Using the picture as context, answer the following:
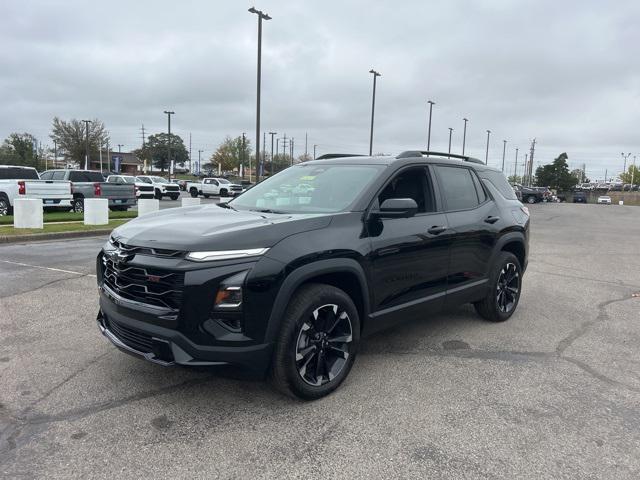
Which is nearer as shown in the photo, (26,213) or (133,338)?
(133,338)

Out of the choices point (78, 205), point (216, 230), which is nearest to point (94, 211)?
point (78, 205)

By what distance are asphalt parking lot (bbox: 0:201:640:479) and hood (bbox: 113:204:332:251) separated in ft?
3.79

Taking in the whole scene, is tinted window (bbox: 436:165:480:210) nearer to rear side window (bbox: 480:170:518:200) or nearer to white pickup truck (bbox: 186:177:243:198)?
rear side window (bbox: 480:170:518:200)

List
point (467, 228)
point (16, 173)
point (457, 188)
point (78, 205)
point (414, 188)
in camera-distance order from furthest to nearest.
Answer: point (78, 205) < point (16, 173) < point (457, 188) < point (467, 228) < point (414, 188)

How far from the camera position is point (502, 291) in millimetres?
5719

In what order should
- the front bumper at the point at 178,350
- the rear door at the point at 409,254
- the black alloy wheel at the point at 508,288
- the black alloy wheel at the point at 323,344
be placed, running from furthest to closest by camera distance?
the black alloy wheel at the point at 508,288 → the rear door at the point at 409,254 → the black alloy wheel at the point at 323,344 → the front bumper at the point at 178,350

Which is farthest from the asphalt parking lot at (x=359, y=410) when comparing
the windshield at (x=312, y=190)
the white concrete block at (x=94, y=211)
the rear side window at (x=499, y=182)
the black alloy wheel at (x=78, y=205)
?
the black alloy wheel at (x=78, y=205)

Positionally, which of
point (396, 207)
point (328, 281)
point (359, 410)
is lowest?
point (359, 410)

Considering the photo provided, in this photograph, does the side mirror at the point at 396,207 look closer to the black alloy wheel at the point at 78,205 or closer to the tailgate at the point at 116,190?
the tailgate at the point at 116,190

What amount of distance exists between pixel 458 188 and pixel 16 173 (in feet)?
56.2

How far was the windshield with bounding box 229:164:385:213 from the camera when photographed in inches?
163

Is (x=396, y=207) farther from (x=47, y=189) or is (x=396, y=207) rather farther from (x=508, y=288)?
(x=47, y=189)

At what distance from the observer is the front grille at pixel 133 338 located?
323 cm

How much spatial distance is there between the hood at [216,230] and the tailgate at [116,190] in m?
15.5
